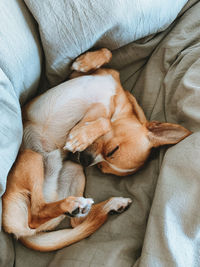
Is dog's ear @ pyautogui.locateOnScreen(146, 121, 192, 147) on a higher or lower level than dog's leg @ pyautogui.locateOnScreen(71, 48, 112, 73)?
lower

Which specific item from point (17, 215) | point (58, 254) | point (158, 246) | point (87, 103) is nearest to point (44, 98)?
point (87, 103)

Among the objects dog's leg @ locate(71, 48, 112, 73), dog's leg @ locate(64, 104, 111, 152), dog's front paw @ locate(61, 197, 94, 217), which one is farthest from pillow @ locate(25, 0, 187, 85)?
dog's front paw @ locate(61, 197, 94, 217)

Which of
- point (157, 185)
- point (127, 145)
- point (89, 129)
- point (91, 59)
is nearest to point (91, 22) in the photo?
point (91, 59)

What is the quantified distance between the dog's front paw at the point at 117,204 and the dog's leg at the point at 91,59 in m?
0.66

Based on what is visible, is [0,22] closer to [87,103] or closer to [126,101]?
[87,103]

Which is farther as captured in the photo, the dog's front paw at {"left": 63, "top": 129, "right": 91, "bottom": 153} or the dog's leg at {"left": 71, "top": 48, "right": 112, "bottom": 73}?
the dog's leg at {"left": 71, "top": 48, "right": 112, "bottom": 73}

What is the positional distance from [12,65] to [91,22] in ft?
1.29

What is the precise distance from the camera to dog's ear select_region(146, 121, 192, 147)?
45.0 inches

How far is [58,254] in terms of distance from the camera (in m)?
1.07

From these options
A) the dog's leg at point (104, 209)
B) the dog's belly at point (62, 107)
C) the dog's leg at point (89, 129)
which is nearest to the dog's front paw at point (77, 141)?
the dog's leg at point (89, 129)

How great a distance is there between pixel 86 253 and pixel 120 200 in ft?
0.92

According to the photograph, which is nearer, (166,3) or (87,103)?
(166,3)

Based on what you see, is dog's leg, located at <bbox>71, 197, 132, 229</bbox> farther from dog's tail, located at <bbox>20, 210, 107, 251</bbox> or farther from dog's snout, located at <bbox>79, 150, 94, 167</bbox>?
dog's snout, located at <bbox>79, 150, 94, 167</bbox>

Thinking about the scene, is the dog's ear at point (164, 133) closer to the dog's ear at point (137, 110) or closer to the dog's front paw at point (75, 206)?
the dog's ear at point (137, 110)
